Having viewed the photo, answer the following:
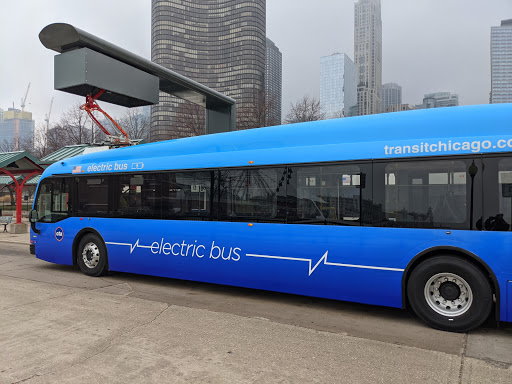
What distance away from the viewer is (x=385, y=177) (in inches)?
205

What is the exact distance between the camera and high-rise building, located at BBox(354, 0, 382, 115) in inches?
2069

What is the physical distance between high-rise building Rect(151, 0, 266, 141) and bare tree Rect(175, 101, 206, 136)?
20159 millimetres

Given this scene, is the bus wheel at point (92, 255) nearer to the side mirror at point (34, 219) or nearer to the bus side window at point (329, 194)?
the side mirror at point (34, 219)

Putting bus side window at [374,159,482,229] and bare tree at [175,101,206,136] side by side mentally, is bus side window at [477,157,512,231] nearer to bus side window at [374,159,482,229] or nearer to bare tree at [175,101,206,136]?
bus side window at [374,159,482,229]

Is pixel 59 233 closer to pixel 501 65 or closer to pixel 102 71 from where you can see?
pixel 102 71

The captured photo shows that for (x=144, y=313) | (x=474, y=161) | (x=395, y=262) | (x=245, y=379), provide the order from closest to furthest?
(x=245, y=379) → (x=474, y=161) → (x=395, y=262) → (x=144, y=313)

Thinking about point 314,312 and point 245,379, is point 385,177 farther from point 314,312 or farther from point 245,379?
point 245,379

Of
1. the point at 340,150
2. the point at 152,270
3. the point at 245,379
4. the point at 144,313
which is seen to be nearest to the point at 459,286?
the point at 340,150

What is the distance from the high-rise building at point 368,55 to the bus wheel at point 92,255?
27.3 meters

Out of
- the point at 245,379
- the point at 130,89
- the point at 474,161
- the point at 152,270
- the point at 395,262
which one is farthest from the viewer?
the point at 130,89

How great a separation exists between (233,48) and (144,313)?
205 feet

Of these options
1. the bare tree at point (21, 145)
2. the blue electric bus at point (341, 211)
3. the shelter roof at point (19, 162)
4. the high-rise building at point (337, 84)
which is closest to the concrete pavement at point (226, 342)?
the blue electric bus at point (341, 211)

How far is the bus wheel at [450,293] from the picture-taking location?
4586mm

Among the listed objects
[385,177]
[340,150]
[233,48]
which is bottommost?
[385,177]
